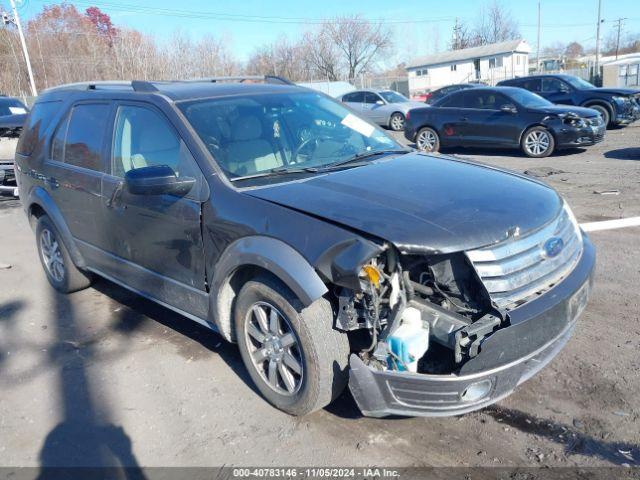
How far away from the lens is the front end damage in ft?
8.40

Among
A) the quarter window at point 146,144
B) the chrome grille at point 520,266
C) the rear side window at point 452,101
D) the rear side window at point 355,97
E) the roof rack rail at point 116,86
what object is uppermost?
the roof rack rail at point 116,86

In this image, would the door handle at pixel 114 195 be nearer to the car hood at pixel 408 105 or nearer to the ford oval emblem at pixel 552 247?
the ford oval emblem at pixel 552 247

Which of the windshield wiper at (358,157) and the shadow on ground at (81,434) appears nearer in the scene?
the shadow on ground at (81,434)

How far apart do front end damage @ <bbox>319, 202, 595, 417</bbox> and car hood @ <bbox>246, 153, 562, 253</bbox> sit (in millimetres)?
85

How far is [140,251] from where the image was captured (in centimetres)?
395

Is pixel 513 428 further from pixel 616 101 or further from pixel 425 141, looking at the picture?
pixel 616 101

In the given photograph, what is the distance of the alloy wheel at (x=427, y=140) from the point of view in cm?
1294

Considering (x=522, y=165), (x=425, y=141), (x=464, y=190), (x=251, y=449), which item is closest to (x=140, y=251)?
(x=251, y=449)

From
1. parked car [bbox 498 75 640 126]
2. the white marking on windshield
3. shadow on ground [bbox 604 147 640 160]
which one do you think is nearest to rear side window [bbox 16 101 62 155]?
the white marking on windshield

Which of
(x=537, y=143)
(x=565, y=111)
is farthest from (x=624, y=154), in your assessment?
(x=537, y=143)

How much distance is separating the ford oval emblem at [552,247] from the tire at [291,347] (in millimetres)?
1161

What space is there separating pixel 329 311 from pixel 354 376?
362mm

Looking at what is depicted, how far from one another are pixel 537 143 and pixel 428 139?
256 centimetres

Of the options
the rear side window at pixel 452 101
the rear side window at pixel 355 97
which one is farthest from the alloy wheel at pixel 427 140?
the rear side window at pixel 355 97
